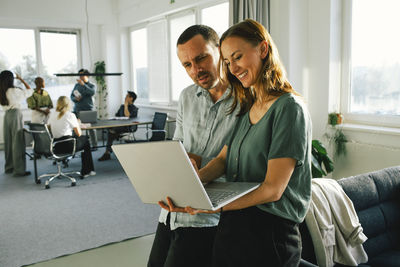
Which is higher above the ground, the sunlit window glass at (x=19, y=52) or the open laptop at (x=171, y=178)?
the sunlit window glass at (x=19, y=52)

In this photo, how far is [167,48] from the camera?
23.8 ft

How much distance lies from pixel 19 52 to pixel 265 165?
822 cm

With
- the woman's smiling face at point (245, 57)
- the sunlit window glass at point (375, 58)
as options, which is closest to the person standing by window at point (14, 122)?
the sunlit window glass at point (375, 58)

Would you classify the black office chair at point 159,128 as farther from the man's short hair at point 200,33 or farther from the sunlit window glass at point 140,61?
the man's short hair at point 200,33

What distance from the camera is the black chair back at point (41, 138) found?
479cm

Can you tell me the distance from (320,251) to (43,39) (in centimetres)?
809

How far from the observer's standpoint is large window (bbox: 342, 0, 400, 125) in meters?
3.49

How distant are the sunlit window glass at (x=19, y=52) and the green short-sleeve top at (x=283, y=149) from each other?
8.02m

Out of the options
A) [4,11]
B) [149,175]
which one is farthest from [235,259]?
[4,11]

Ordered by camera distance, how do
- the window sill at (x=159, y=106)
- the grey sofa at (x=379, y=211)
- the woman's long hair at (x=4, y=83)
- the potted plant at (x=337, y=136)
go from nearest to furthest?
1. the grey sofa at (x=379, y=211)
2. the potted plant at (x=337, y=136)
3. the woman's long hair at (x=4, y=83)
4. the window sill at (x=159, y=106)

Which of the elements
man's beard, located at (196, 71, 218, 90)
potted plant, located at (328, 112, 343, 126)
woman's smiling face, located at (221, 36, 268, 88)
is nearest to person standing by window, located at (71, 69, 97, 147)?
potted plant, located at (328, 112, 343, 126)

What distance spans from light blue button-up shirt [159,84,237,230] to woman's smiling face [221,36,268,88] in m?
0.23

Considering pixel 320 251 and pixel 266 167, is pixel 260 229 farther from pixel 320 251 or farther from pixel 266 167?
pixel 320 251

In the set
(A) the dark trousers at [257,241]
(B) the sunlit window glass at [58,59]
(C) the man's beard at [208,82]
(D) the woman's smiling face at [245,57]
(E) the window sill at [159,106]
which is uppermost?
(B) the sunlit window glass at [58,59]
